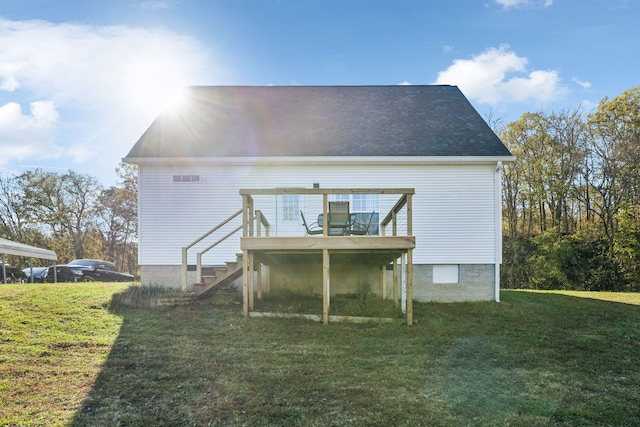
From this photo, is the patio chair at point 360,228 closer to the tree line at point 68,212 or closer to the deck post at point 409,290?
the deck post at point 409,290

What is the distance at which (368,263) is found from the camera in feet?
39.0

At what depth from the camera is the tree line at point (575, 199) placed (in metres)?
20.6

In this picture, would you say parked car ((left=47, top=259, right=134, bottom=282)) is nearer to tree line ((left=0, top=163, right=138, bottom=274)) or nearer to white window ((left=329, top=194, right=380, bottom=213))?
tree line ((left=0, top=163, right=138, bottom=274))

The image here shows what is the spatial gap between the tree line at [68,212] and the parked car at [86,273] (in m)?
9.63

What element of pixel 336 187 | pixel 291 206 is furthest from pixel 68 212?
pixel 291 206

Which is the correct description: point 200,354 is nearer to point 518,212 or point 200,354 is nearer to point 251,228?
point 251,228

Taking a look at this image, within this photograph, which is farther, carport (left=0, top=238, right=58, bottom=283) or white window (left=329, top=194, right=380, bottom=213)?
carport (left=0, top=238, right=58, bottom=283)

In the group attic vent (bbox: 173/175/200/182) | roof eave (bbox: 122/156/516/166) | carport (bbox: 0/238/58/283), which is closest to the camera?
roof eave (bbox: 122/156/516/166)

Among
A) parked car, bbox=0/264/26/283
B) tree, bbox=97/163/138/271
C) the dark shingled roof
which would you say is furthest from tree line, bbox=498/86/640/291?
tree, bbox=97/163/138/271

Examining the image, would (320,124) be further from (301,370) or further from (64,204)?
(64,204)

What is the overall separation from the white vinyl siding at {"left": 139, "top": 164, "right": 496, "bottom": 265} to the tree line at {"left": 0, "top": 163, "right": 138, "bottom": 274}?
2047cm

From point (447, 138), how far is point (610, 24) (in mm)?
7127

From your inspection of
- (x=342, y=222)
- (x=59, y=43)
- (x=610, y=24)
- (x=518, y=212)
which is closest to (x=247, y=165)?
(x=342, y=222)

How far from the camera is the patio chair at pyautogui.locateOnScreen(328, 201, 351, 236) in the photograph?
9.50 meters
